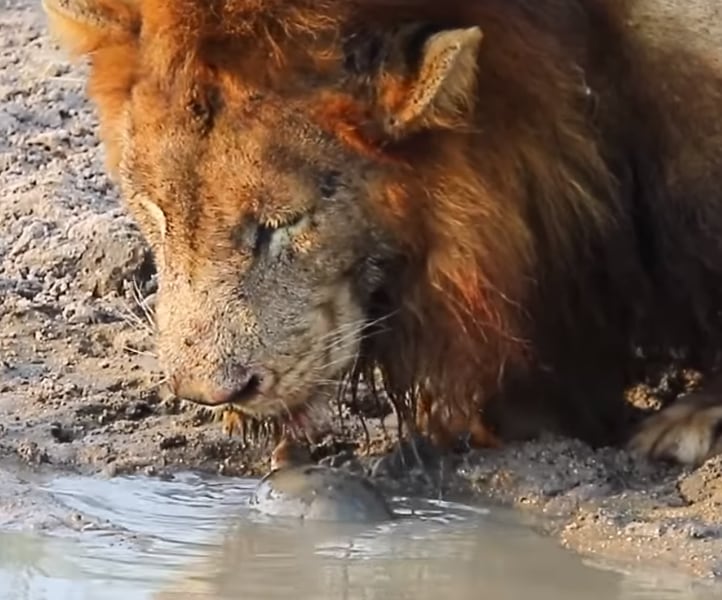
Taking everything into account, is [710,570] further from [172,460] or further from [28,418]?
[28,418]

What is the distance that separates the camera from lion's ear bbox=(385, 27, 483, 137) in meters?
3.74

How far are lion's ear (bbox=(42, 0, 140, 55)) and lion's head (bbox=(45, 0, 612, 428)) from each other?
5 cm

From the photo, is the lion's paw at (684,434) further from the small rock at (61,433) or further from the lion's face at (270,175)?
the small rock at (61,433)

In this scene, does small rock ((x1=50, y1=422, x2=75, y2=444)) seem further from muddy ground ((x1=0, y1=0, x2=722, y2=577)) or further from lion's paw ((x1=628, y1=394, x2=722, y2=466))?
lion's paw ((x1=628, y1=394, x2=722, y2=466))

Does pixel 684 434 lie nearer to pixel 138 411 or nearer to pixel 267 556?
pixel 267 556

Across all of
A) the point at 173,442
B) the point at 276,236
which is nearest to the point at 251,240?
the point at 276,236

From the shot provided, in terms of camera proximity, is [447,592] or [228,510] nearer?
[447,592]

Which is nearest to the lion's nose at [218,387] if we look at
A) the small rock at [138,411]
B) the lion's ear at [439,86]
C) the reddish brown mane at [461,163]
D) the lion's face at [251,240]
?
the lion's face at [251,240]

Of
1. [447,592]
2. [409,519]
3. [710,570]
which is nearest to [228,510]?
[409,519]

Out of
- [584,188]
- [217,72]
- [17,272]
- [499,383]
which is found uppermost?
[217,72]

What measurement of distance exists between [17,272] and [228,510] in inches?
68.4

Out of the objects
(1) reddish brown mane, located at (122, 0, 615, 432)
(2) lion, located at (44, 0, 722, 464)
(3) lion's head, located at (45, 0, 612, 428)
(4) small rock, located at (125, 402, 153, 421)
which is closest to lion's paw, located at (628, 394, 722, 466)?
(2) lion, located at (44, 0, 722, 464)

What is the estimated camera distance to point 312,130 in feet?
12.6

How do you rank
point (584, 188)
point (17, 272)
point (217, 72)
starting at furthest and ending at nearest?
point (17, 272) → point (584, 188) → point (217, 72)
